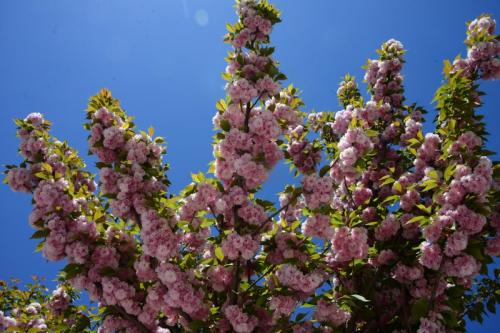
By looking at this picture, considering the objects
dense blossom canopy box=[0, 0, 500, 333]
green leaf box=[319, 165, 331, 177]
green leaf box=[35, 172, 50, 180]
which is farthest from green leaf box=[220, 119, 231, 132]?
green leaf box=[35, 172, 50, 180]

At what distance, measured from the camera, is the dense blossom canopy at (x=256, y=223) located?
15.4 feet

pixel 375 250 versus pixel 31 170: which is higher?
pixel 31 170

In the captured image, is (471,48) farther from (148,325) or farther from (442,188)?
(148,325)

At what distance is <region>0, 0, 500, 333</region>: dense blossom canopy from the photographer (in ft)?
15.4

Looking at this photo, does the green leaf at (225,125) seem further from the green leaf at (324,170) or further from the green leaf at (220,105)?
the green leaf at (324,170)

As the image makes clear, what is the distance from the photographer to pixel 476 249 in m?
4.61

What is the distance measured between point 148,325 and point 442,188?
415 centimetres

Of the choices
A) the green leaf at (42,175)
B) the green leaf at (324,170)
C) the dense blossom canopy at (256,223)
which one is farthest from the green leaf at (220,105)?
the green leaf at (42,175)

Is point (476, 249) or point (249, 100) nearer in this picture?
point (476, 249)

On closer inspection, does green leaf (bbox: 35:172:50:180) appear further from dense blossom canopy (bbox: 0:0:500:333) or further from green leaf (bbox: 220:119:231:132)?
green leaf (bbox: 220:119:231:132)

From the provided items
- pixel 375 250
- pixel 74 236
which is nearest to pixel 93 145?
pixel 74 236

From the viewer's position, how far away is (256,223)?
16.0 ft

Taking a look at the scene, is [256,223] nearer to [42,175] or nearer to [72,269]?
[72,269]

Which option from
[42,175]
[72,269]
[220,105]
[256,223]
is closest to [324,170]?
[256,223]
